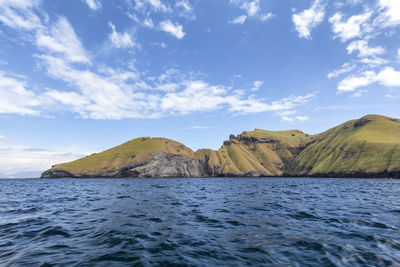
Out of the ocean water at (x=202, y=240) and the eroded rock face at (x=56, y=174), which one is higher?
the eroded rock face at (x=56, y=174)

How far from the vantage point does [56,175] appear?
18788cm

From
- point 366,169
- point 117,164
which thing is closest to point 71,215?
point 117,164

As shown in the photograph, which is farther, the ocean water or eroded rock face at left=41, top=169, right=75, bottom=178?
eroded rock face at left=41, top=169, right=75, bottom=178

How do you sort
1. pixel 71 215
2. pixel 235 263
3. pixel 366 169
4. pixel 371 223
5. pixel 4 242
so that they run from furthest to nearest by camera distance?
pixel 366 169, pixel 71 215, pixel 371 223, pixel 4 242, pixel 235 263

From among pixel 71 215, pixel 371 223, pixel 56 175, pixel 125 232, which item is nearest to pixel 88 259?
pixel 125 232

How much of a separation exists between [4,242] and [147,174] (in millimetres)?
193171

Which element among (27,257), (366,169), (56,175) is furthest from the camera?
(56,175)

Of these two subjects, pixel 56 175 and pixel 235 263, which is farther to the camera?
pixel 56 175

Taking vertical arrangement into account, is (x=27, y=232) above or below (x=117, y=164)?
below

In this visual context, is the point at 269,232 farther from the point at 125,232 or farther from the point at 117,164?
the point at 117,164

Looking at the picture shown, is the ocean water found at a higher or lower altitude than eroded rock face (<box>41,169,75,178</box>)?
lower

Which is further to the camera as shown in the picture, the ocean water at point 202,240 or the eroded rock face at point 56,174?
the eroded rock face at point 56,174

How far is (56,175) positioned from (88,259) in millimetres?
227368

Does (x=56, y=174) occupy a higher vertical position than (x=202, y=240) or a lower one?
higher
